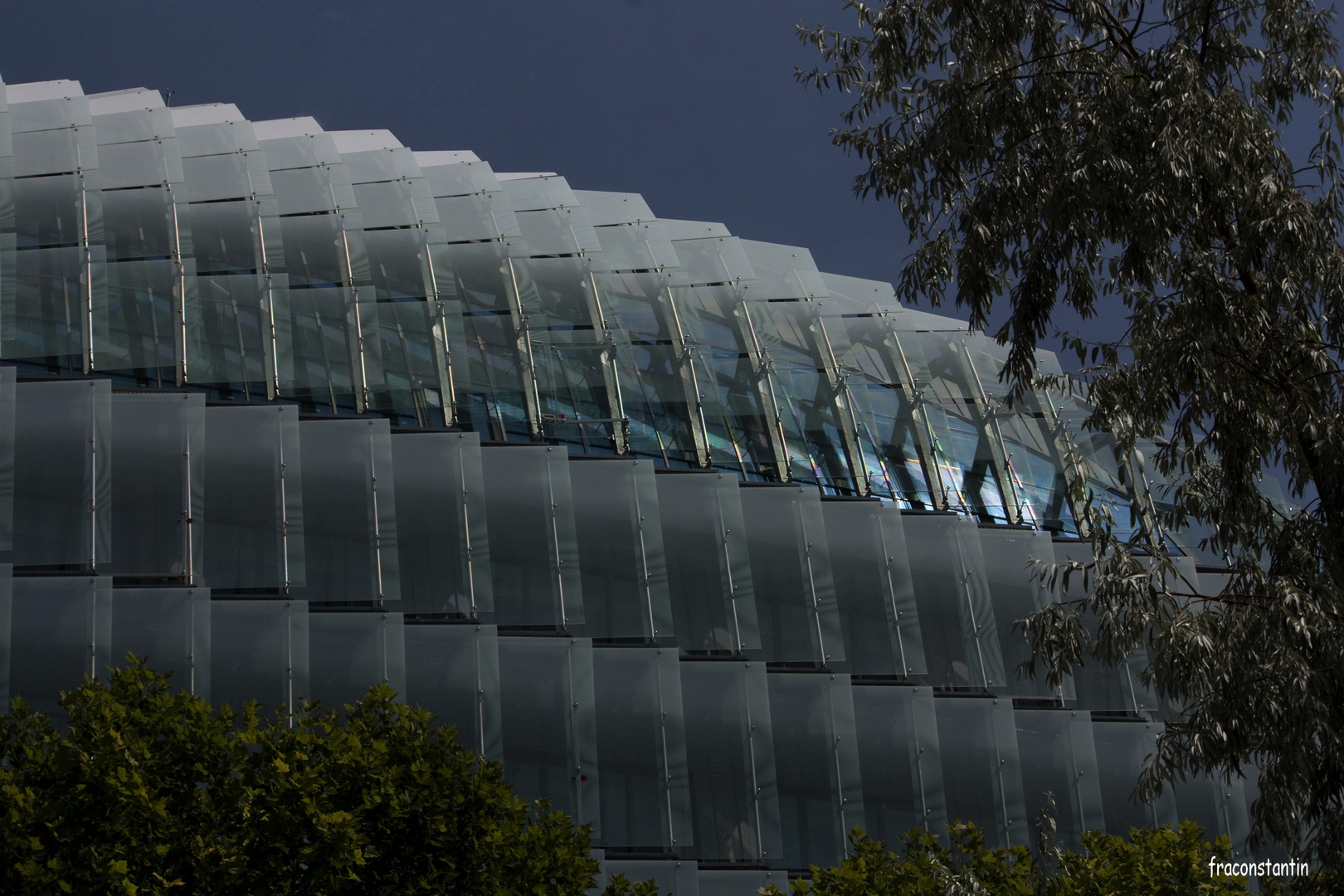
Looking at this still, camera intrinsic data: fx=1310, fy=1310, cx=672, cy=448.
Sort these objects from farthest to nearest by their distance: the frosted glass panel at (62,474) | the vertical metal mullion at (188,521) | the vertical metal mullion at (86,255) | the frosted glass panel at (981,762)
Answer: the frosted glass panel at (981,762)
the vertical metal mullion at (86,255)
the vertical metal mullion at (188,521)
the frosted glass panel at (62,474)

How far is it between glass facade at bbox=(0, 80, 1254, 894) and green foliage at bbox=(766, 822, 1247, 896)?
6081mm

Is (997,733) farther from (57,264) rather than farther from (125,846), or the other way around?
(57,264)

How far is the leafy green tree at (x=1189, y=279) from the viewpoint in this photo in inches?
457

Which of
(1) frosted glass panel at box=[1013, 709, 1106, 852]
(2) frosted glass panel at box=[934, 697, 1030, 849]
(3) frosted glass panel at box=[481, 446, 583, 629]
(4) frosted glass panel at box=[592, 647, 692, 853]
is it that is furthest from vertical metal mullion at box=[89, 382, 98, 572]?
(1) frosted glass panel at box=[1013, 709, 1106, 852]

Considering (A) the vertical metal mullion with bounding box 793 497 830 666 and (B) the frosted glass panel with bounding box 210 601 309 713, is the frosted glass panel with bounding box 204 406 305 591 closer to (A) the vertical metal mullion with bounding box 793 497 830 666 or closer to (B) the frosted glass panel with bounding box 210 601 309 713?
(B) the frosted glass panel with bounding box 210 601 309 713

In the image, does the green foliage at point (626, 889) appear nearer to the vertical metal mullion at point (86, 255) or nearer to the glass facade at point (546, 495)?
the glass facade at point (546, 495)

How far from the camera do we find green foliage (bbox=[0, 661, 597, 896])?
13.1m

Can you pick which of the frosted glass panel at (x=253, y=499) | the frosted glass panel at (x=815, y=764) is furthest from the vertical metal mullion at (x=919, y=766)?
the frosted glass panel at (x=253, y=499)

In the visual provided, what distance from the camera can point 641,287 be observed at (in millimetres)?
28500

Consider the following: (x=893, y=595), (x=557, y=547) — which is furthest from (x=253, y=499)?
(x=893, y=595)

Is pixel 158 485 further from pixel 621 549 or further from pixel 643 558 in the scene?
pixel 643 558

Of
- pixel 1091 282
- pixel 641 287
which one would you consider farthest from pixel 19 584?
pixel 1091 282

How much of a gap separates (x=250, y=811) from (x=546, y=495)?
11570 mm

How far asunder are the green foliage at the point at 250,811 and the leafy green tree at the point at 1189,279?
6.28 meters
